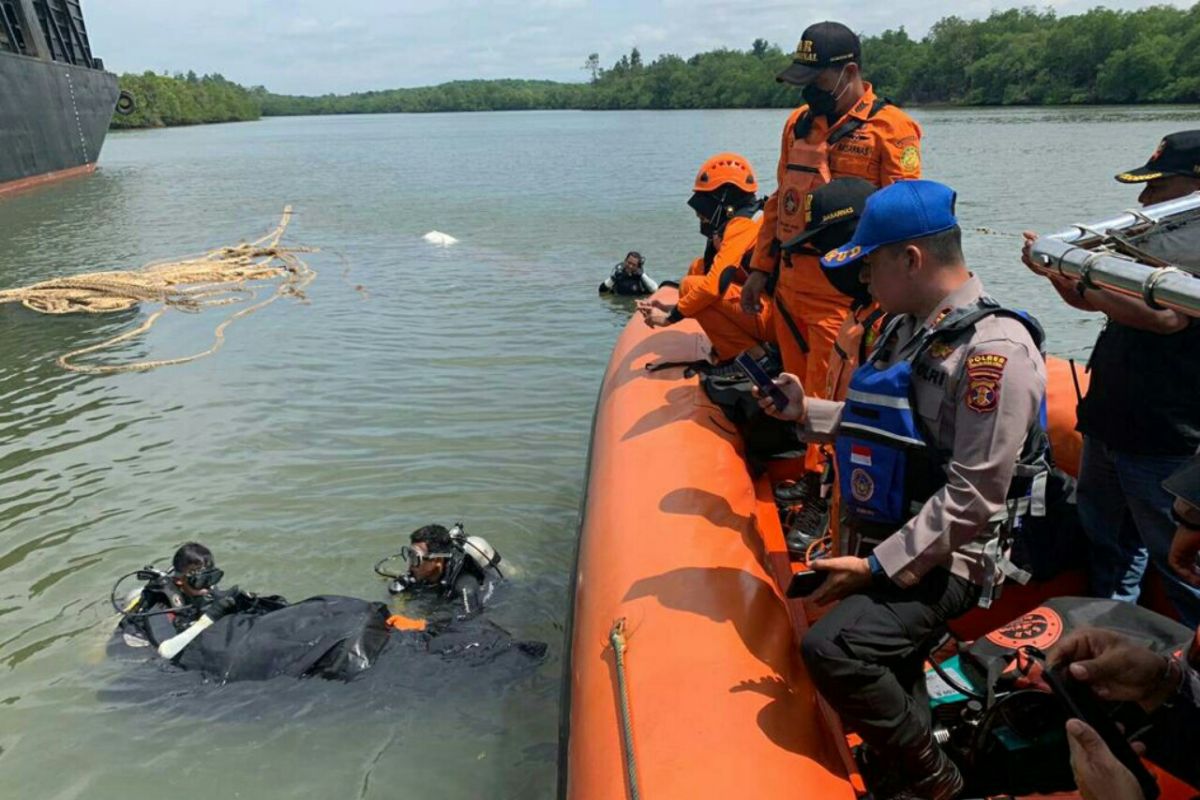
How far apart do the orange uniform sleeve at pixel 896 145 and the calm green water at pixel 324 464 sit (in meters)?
2.45

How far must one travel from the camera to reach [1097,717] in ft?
5.10

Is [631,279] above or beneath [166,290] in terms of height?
above

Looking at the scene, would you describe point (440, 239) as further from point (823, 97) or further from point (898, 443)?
point (898, 443)

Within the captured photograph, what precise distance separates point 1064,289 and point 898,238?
1.91 ft

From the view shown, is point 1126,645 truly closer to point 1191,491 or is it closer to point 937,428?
point 1191,491

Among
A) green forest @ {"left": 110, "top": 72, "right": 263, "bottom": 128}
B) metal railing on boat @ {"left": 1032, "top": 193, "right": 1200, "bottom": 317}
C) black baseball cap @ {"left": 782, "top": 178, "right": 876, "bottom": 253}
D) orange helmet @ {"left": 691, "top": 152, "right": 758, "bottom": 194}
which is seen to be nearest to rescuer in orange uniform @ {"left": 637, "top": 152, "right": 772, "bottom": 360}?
orange helmet @ {"left": 691, "top": 152, "right": 758, "bottom": 194}

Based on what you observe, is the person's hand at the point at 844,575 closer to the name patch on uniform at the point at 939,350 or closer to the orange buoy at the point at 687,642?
the orange buoy at the point at 687,642

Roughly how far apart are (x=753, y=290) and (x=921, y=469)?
1.93 m

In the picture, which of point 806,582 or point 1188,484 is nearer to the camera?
point 1188,484

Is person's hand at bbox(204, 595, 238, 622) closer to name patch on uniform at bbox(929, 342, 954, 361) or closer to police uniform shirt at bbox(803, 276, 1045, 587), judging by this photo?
police uniform shirt at bbox(803, 276, 1045, 587)

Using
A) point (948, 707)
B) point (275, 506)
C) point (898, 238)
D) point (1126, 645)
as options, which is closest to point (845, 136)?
point (898, 238)

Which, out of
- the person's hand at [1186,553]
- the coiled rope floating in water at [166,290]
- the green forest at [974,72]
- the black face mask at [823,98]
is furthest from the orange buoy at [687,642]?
the green forest at [974,72]

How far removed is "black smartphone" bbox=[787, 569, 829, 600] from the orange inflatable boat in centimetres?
29

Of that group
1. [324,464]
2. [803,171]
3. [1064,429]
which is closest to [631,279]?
[324,464]
